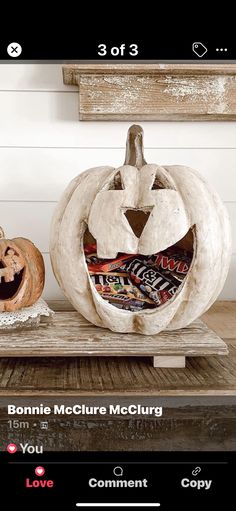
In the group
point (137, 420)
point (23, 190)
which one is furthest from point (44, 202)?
point (137, 420)

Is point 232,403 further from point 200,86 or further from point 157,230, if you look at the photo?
point 200,86

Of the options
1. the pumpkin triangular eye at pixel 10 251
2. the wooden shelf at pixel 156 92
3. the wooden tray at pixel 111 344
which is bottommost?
the wooden tray at pixel 111 344

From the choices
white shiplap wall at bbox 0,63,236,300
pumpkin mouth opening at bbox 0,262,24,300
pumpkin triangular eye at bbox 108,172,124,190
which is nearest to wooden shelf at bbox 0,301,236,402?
pumpkin mouth opening at bbox 0,262,24,300

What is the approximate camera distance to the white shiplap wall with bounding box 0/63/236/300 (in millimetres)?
1284

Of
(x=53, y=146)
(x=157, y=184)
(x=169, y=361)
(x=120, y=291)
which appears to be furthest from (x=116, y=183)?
(x=53, y=146)

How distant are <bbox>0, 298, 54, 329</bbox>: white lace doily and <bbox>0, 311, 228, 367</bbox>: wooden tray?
0.01m

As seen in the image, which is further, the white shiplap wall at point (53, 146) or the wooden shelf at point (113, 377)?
the white shiplap wall at point (53, 146)

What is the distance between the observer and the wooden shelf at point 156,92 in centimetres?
121

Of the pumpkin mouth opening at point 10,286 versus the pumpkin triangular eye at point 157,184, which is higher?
the pumpkin triangular eye at point 157,184

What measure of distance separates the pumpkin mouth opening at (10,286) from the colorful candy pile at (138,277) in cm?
12
